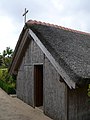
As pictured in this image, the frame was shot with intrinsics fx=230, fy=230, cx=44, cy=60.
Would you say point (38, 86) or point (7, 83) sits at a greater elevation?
point (38, 86)

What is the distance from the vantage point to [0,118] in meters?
9.52

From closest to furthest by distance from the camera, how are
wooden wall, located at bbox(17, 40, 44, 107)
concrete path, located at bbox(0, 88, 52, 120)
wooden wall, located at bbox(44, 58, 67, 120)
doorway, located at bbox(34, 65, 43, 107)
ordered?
wooden wall, located at bbox(44, 58, 67, 120), concrete path, located at bbox(0, 88, 52, 120), wooden wall, located at bbox(17, 40, 44, 107), doorway, located at bbox(34, 65, 43, 107)

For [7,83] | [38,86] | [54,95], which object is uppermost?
[38,86]

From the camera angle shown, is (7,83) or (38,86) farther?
(7,83)

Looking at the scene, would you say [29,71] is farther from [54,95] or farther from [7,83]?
[7,83]

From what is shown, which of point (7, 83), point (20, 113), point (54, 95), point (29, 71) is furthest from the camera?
point (7, 83)

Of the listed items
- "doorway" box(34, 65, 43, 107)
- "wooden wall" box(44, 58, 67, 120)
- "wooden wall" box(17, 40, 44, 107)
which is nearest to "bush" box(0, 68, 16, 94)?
"wooden wall" box(17, 40, 44, 107)

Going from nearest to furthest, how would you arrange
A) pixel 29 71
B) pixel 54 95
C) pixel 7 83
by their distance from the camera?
pixel 54 95 < pixel 29 71 < pixel 7 83

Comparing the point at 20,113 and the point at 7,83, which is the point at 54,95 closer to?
the point at 20,113

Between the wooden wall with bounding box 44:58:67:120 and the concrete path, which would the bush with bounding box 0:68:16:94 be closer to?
the concrete path

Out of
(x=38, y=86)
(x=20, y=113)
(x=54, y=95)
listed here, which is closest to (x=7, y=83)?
(x=38, y=86)

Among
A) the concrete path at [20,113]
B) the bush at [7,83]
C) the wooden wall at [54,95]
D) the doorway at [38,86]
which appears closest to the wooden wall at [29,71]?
the doorway at [38,86]

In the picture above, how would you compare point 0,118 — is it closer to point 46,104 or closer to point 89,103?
point 46,104

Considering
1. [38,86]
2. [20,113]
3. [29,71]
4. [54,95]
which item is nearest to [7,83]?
[29,71]
